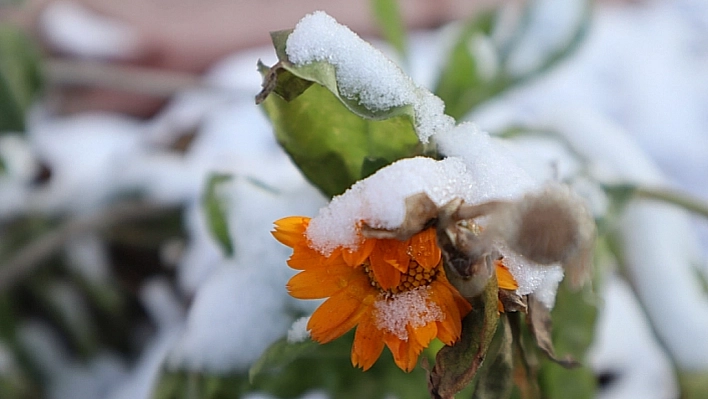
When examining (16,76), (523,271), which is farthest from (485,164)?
(16,76)

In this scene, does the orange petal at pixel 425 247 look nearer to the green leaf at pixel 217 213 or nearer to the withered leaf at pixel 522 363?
the withered leaf at pixel 522 363

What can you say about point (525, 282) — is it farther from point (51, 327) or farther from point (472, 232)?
point (51, 327)

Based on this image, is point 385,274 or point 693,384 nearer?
point 385,274

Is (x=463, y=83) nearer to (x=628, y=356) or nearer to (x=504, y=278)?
(x=628, y=356)

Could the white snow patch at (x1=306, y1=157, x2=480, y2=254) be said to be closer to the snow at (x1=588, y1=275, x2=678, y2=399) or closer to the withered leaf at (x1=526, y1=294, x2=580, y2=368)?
the withered leaf at (x1=526, y1=294, x2=580, y2=368)

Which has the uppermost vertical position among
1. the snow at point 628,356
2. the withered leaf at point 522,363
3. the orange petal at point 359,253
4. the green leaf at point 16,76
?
the green leaf at point 16,76

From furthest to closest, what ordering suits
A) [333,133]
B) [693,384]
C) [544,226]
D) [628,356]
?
[628,356]
[693,384]
[333,133]
[544,226]

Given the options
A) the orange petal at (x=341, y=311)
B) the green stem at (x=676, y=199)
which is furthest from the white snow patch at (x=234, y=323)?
the green stem at (x=676, y=199)
